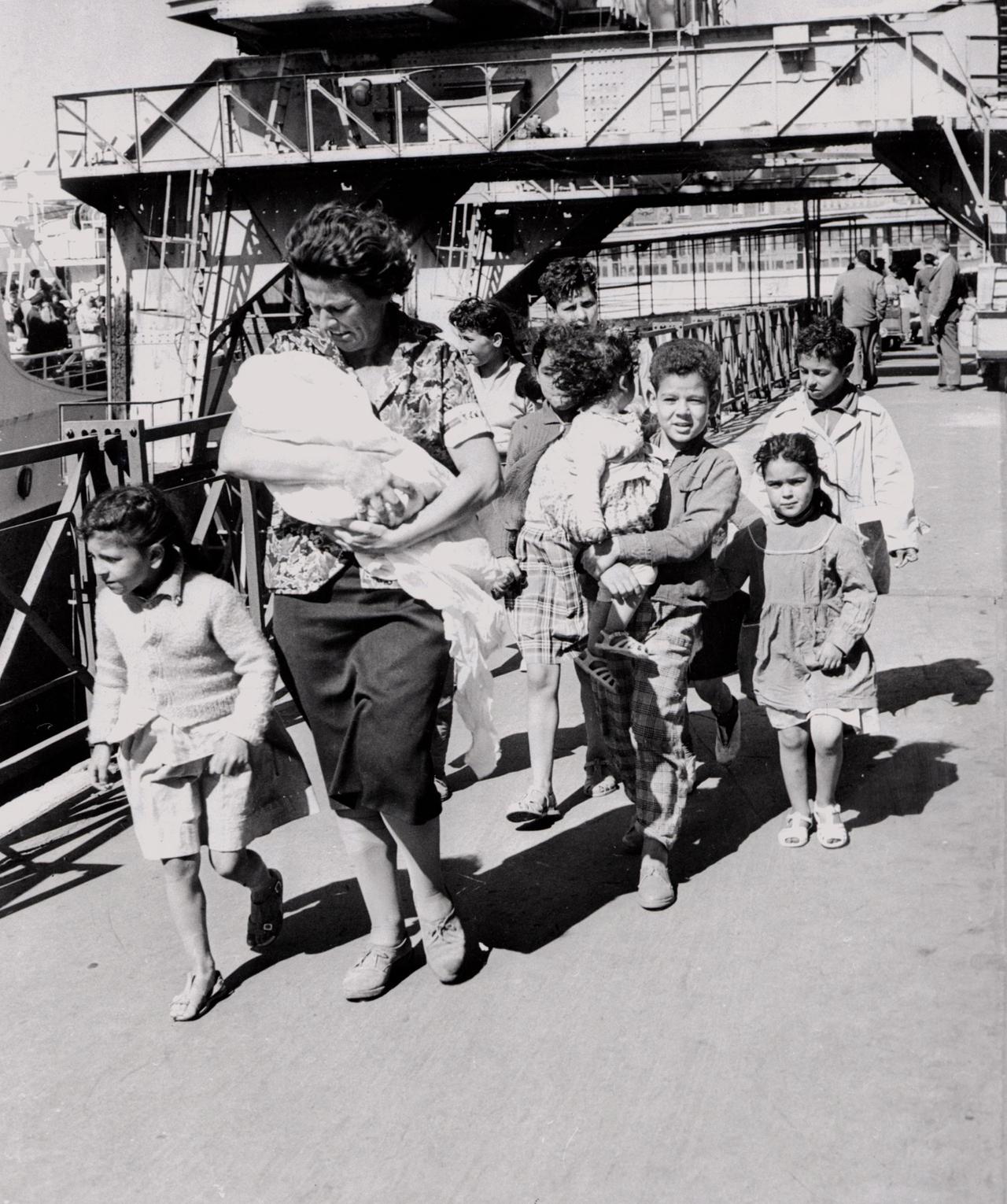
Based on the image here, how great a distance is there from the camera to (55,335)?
24125 mm

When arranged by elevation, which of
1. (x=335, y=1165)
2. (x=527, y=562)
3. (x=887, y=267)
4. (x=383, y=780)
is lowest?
(x=335, y=1165)

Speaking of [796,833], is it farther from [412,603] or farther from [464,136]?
[464,136]

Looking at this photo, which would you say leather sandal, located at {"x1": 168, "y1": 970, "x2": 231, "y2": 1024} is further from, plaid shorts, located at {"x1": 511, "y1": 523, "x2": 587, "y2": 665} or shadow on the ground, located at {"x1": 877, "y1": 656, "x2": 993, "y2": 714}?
shadow on the ground, located at {"x1": 877, "y1": 656, "x2": 993, "y2": 714}

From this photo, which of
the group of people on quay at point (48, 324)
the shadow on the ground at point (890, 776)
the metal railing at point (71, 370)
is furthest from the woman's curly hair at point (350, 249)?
the metal railing at point (71, 370)

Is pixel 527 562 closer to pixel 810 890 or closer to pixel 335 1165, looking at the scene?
pixel 810 890

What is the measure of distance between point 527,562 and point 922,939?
74.9 inches

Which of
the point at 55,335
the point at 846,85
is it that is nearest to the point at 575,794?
the point at 846,85

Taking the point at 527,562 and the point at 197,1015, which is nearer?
the point at 197,1015

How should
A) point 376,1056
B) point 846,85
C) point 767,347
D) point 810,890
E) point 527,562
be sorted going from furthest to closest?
point 767,347
point 846,85
point 527,562
point 810,890
point 376,1056

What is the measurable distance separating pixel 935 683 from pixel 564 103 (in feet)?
50.3

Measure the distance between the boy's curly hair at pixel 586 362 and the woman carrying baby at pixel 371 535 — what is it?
93cm

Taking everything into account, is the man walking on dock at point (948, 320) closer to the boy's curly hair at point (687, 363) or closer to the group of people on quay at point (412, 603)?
the group of people on quay at point (412, 603)

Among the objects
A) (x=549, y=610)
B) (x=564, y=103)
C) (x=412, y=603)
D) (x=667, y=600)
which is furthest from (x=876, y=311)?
(x=412, y=603)

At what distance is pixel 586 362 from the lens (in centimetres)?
451
